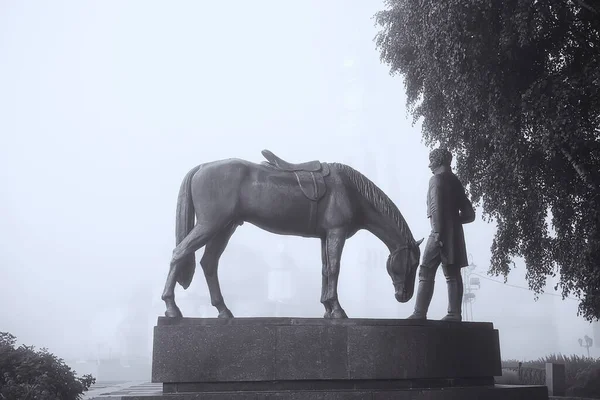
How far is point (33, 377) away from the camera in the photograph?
10.2 meters

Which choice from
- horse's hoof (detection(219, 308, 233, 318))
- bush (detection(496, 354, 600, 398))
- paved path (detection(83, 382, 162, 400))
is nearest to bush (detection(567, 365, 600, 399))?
bush (detection(496, 354, 600, 398))

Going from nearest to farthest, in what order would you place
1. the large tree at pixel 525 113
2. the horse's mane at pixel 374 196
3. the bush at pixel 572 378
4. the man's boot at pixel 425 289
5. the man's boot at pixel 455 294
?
the horse's mane at pixel 374 196
the man's boot at pixel 425 289
the man's boot at pixel 455 294
the large tree at pixel 525 113
the bush at pixel 572 378

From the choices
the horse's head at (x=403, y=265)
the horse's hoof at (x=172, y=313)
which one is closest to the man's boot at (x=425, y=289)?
the horse's head at (x=403, y=265)

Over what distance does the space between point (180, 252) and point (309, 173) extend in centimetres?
197

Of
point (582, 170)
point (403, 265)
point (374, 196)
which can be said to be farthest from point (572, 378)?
point (374, 196)

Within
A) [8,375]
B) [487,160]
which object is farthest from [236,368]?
[487,160]

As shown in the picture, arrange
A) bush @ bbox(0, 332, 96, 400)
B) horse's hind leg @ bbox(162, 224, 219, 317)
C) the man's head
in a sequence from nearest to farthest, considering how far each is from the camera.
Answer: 1. horse's hind leg @ bbox(162, 224, 219, 317)
2. the man's head
3. bush @ bbox(0, 332, 96, 400)

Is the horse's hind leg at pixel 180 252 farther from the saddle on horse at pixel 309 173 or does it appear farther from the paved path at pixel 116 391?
the paved path at pixel 116 391

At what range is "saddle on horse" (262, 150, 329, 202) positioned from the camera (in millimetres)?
7687

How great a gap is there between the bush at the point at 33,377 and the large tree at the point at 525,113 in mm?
10305

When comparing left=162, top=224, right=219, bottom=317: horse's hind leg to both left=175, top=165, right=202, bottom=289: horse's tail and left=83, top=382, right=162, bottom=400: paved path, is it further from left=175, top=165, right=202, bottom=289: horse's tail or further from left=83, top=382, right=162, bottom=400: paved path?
left=83, top=382, right=162, bottom=400: paved path

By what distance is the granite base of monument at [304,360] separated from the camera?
6742 millimetres

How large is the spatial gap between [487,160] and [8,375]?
1278cm

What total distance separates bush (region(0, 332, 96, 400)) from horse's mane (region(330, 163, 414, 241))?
19.9ft
